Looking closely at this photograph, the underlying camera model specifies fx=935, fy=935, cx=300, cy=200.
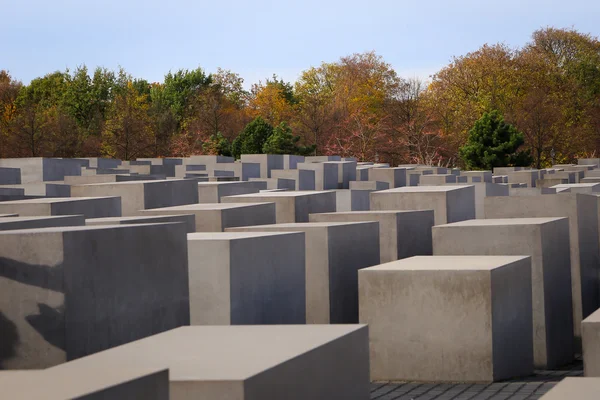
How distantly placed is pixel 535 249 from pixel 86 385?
8008 millimetres

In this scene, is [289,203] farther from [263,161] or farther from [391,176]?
[263,161]

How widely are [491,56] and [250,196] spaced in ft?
163

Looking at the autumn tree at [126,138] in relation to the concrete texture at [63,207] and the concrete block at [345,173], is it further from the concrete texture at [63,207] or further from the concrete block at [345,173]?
the concrete texture at [63,207]

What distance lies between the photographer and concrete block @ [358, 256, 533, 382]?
866 cm

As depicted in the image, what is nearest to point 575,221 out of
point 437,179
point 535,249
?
point 535,249

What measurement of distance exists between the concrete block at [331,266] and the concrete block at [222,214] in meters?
0.67

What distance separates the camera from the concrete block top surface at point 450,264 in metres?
8.87

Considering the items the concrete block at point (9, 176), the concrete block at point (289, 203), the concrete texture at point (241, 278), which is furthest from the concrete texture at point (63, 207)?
the concrete block at point (9, 176)

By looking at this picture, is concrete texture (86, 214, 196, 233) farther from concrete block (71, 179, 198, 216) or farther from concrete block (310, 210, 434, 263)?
concrete block (71, 179, 198, 216)

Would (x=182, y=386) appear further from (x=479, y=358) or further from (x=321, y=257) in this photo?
(x=321, y=257)

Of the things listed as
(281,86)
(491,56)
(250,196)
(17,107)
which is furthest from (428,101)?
(250,196)

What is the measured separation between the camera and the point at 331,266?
11008mm

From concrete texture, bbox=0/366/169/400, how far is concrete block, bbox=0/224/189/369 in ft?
8.65

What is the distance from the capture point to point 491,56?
61.5 m
